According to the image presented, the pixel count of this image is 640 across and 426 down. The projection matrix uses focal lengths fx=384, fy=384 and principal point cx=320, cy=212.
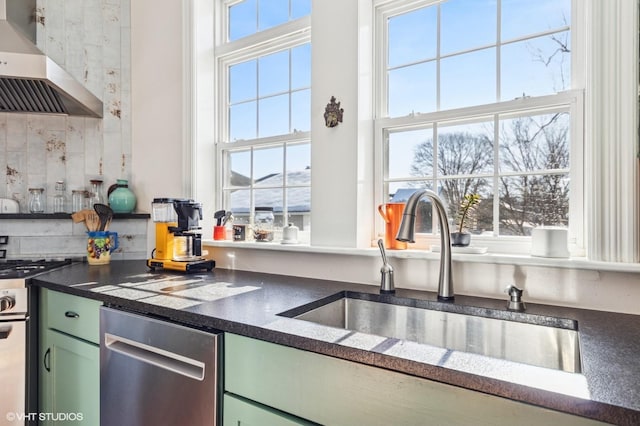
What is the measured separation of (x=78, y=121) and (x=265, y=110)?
129 cm

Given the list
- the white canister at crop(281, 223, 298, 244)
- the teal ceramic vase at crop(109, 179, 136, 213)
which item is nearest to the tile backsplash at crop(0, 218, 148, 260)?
the teal ceramic vase at crop(109, 179, 136, 213)

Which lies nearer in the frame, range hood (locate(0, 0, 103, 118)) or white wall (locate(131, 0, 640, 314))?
white wall (locate(131, 0, 640, 314))

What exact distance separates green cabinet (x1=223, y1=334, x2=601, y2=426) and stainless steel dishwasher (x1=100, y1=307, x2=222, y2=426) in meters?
0.07

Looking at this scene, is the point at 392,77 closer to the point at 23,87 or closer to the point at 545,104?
the point at 545,104

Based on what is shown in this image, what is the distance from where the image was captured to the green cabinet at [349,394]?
719 millimetres

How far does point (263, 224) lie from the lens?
214 cm

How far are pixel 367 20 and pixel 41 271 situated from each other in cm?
198

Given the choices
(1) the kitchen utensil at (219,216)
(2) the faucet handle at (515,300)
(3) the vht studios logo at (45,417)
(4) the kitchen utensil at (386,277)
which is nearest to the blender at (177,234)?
(1) the kitchen utensil at (219,216)

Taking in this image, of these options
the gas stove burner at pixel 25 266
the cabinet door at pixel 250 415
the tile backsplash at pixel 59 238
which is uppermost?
the tile backsplash at pixel 59 238

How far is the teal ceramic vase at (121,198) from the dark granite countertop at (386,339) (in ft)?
2.35

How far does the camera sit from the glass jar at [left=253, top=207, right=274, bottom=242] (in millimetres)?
2080

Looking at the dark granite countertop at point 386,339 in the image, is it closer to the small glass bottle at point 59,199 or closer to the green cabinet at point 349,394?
the green cabinet at point 349,394

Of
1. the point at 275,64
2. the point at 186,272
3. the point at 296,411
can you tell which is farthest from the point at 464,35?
the point at 186,272

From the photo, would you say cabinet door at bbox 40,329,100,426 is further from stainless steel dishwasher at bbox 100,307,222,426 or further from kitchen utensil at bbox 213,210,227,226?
kitchen utensil at bbox 213,210,227,226
